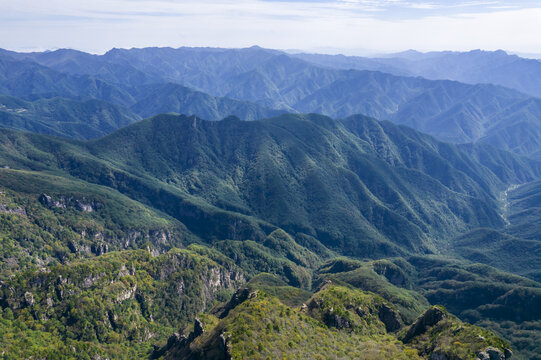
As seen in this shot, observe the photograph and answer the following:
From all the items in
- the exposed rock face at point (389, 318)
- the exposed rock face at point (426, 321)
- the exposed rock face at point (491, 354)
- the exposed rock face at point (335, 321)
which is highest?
the exposed rock face at point (491, 354)

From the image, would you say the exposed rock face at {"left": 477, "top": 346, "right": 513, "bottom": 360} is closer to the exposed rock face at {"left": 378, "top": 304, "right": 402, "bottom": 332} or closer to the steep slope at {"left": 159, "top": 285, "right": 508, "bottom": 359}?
the steep slope at {"left": 159, "top": 285, "right": 508, "bottom": 359}

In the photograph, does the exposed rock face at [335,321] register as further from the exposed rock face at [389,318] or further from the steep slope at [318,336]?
the exposed rock face at [389,318]

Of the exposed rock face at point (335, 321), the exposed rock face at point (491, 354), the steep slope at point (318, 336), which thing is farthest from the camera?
the exposed rock face at point (335, 321)

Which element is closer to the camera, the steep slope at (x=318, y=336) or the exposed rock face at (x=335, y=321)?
the steep slope at (x=318, y=336)

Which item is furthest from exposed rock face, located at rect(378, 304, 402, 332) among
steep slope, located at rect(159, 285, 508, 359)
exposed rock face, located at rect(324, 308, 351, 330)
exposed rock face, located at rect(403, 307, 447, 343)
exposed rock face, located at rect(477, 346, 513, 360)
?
exposed rock face, located at rect(477, 346, 513, 360)

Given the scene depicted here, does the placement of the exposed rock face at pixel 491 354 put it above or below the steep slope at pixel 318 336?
above

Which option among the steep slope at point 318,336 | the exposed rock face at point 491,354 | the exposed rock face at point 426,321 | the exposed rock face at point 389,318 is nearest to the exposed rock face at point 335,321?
the steep slope at point 318,336

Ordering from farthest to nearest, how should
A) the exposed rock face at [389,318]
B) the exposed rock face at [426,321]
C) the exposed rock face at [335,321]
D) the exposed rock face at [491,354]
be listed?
the exposed rock face at [389,318], the exposed rock face at [335,321], the exposed rock face at [426,321], the exposed rock face at [491,354]
